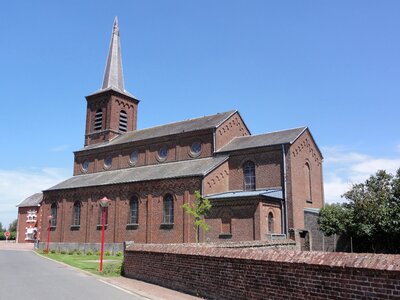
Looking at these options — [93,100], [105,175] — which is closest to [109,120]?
[93,100]

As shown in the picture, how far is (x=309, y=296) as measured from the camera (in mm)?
7855

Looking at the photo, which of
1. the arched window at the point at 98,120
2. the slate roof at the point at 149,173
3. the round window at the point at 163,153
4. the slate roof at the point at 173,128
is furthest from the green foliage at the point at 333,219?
the arched window at the point at 98,120

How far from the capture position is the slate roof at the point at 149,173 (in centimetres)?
3241

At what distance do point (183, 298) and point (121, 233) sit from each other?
25.0 meters

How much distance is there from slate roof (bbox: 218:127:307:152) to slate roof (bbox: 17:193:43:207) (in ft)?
132

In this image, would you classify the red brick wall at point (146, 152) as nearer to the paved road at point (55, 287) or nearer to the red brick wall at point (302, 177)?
the red brick wall at point (302, 177)

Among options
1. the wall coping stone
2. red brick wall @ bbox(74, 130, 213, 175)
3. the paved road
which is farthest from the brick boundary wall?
red brick wall @ bbox(74, 130, 213, 175)

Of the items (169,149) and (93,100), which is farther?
(93,100)

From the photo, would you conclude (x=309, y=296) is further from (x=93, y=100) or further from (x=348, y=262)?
(x=93, y=100)

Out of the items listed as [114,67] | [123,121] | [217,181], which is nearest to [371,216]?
[217,181]

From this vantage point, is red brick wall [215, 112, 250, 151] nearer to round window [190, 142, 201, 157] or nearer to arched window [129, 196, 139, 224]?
round window [190, 142, 201, 157]

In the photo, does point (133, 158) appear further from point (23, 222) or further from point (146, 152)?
point (23, 222)

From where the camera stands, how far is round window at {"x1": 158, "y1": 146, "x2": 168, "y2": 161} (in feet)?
125

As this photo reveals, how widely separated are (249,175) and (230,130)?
19.2 feet
